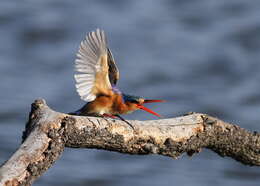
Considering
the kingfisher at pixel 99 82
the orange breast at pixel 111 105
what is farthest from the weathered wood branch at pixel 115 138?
the orange breast at pixel 111 105

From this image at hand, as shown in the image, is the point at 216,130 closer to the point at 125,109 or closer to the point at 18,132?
the point at 125,109

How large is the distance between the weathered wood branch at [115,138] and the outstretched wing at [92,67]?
599 millimetres

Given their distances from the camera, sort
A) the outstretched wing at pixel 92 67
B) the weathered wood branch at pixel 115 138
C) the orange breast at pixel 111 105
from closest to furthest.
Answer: the weathered wood branch at pixel 115 138
the outstretched wing at pixel 92 67
the orange breast at pixel 111 105

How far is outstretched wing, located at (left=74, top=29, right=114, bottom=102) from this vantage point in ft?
14.8

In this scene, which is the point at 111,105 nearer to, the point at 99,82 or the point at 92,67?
the point at 99,82

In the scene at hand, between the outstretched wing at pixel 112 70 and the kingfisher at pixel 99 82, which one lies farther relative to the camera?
the outstretched wing at pixel 112 70

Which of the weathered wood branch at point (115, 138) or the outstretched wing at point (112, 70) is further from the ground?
the outstretched wing at point (112, 70)

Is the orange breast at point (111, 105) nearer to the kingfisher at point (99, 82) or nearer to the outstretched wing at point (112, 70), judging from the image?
the kingfisher at point (99, 82)

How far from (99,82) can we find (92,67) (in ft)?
0.45

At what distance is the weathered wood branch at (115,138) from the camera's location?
3.57 meters

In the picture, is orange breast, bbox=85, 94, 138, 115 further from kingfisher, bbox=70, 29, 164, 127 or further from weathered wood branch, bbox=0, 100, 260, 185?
weathered wood branch, bbox=0, 100, 260, 185

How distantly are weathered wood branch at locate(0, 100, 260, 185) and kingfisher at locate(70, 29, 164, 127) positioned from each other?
37cm

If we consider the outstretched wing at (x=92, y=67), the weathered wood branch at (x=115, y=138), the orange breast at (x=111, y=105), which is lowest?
the weathered wood branch at (x=115, y=138)

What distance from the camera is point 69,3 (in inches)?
557
